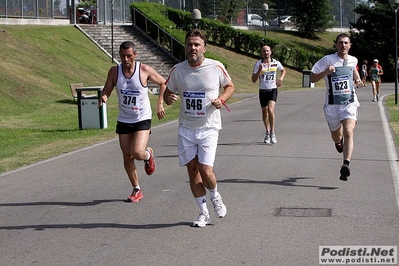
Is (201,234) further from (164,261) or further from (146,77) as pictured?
(146,77)

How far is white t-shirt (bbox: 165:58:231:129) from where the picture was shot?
8.00m

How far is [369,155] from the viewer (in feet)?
45.3

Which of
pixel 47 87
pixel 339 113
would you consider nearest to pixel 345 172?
pixel 339 113

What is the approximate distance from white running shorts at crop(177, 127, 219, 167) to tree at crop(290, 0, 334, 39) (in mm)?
64178

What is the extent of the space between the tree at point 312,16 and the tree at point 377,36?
6427mm

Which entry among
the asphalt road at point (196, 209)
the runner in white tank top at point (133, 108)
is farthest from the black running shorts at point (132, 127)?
the asphalt road at point (196, 209)

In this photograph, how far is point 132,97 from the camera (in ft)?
31.4

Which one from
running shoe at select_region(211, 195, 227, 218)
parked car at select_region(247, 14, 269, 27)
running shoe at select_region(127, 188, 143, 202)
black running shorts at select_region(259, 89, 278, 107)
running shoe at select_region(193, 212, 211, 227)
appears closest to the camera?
running shoe at select_region(193, 212, 211, 227)

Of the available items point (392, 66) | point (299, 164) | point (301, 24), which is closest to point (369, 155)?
point (299, 164)

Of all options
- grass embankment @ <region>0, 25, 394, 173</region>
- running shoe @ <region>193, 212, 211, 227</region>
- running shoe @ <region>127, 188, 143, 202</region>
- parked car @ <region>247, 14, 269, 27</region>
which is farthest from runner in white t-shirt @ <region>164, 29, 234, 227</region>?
parked car @ <region>247, 14, 269, 27</region>

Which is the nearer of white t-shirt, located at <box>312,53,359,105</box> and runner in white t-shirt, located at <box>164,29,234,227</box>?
runner in white t-shirt, located at <box>164,29,234,227</box>

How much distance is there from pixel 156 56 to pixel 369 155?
30734mm

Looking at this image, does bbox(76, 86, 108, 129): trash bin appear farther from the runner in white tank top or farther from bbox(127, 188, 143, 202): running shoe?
bbox(127, 188, 143, 202): running shoe

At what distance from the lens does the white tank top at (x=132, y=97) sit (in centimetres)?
958
